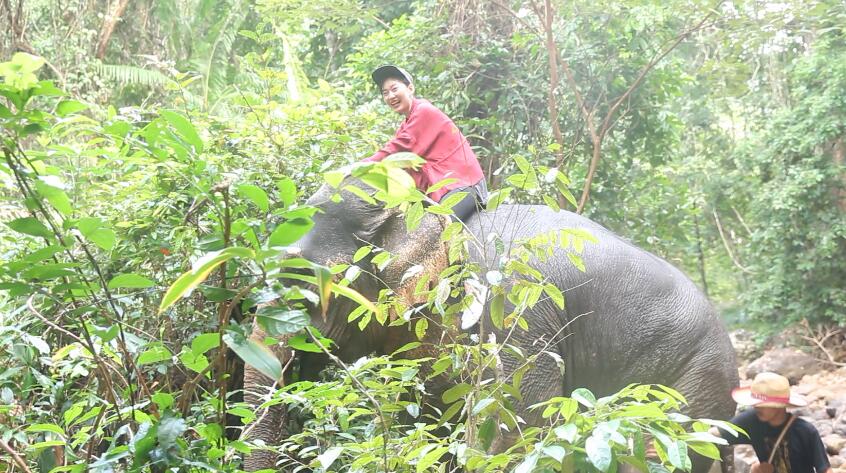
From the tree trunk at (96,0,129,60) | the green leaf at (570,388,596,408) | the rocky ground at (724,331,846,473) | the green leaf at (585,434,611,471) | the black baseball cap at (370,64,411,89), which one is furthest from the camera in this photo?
the tree trunk at (96,0,129,60)

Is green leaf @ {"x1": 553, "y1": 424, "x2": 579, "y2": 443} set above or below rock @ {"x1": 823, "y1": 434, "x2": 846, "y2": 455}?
above

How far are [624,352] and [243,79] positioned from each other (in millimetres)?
11410

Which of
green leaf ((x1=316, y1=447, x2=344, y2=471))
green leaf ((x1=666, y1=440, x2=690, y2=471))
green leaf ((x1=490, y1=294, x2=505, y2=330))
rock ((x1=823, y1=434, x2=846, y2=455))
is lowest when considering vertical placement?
rock ((x1=823, y1=434, x2=846, y2=455))

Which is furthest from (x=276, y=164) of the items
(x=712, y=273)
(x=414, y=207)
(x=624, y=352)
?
(x=712, y=273)

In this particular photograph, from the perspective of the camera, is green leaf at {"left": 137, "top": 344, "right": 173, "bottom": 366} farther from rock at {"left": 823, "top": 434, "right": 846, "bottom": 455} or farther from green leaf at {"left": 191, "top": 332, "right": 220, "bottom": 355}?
rock at {"left": 823, "top": 434, "right": 846, "bottom": 455}

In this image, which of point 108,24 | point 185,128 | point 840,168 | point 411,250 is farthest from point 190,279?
point 108,24

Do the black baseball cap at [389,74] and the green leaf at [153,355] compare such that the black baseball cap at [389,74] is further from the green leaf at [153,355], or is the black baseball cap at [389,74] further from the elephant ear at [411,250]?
the green leaf at [153,355]

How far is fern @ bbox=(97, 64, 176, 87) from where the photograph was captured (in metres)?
13.1

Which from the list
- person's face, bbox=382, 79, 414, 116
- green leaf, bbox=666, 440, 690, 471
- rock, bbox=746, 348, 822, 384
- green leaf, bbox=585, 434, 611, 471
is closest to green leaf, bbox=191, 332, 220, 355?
green leaf, bbox=585, 434, 611, 471

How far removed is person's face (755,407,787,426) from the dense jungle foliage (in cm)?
65

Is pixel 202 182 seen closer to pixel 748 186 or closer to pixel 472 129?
pixel 472 129

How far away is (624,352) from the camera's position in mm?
4297

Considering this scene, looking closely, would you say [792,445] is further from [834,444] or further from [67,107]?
[834,444]

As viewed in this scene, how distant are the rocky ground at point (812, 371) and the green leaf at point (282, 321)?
6.61 metres
